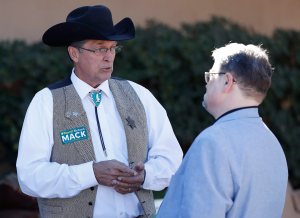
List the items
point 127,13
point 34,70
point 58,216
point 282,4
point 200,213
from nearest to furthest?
point 200,213 < point 58,216 < point 34,70 < point 127,13 < point 282,4

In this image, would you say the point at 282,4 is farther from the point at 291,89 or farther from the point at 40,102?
the point at 40,102

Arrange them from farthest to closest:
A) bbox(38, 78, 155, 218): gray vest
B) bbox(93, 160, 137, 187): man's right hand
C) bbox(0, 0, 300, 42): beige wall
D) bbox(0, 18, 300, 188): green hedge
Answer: bbox(0, 0, 300, 42): beige wall
bbox(0, 18, 300, 188): green hedge
bbox(38, 78, 155, 218): gray vest
bbox(93, 160, 137, 187): man's right hand

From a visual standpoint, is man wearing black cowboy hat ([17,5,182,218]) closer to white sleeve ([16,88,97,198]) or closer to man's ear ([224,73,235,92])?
white sleeve ([16,88,97,198])

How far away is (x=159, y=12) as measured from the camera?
873 cm

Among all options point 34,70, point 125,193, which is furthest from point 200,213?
point 34,70

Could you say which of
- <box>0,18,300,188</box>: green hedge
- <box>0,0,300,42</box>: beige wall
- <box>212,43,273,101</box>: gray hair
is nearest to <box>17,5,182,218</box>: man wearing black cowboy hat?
<box>212,43,273,101</box>: gray hair

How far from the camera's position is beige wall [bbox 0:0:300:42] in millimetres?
8031

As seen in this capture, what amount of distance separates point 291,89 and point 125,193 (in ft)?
15.3

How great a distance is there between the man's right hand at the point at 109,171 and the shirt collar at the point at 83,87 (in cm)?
47

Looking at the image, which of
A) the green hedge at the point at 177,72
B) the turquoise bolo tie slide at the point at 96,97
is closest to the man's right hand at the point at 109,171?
the turquoise bolo tie slide at the point at 96,97

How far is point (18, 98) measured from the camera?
24.9ft

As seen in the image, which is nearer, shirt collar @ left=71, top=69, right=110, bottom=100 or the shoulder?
the shoulder

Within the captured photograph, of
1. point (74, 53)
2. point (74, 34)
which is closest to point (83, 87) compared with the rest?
point (74, 53)

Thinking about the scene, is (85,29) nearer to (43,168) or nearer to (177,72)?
(43,168)
